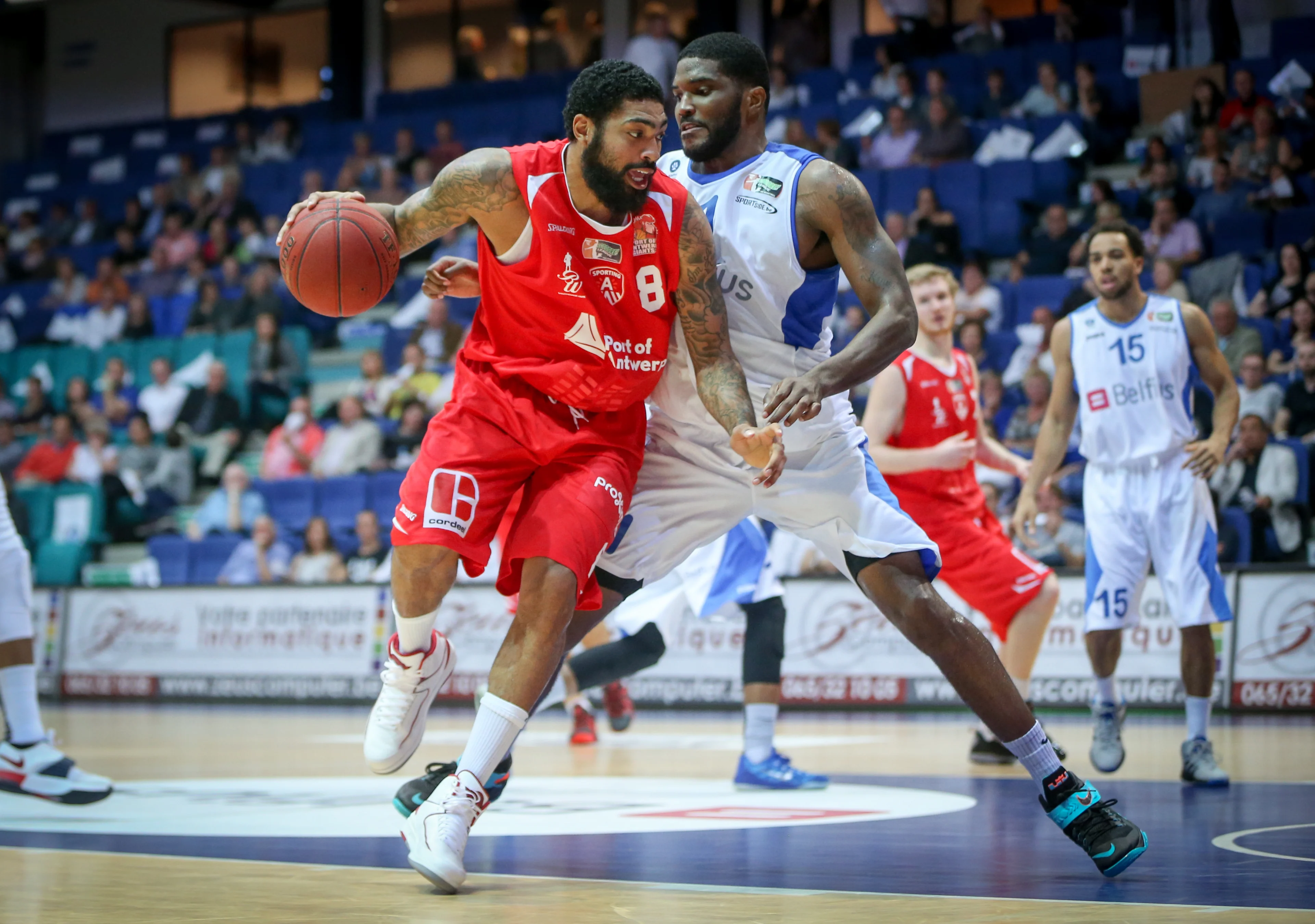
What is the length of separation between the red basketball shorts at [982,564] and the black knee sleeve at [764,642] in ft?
2.98

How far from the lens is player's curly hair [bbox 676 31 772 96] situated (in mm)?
4207

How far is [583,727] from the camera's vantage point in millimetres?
7691

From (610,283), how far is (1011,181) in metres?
10.6

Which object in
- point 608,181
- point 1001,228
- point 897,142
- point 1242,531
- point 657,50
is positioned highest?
point 657,50

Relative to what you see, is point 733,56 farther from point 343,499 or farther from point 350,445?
point 350,445

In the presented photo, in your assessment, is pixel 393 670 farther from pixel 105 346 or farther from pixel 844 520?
pixel 105 346

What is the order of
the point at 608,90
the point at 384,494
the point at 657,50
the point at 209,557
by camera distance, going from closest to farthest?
the point at 608,90
the point at 384,494
the point at 209,557
the point at 657,50

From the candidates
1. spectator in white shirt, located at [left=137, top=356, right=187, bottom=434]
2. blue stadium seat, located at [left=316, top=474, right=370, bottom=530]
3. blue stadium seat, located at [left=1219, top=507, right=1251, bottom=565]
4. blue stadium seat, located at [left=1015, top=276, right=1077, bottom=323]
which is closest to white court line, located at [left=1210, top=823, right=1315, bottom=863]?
blue stadium seat, located at [left=1219, top=507, right=1251, bottom=565]

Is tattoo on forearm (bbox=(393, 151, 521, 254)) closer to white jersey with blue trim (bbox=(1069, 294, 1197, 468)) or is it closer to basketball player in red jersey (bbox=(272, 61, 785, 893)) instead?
basketball player in red jersey (bbox=(272, 61, 785, 893))

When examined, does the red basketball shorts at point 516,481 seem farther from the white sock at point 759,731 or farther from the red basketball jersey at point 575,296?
the white sock at point 759,731

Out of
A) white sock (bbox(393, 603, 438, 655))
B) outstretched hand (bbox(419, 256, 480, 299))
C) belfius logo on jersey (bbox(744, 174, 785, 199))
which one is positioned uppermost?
belfius logo on jersey (bbox(744, 174, 785, 199))

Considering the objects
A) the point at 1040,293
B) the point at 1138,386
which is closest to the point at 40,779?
the point at 1138,386

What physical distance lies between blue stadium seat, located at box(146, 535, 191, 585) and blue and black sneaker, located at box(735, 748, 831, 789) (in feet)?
30.4

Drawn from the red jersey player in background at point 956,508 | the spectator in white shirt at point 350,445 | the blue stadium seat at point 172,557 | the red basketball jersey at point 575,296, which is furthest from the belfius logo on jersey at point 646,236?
the blue stadium seat at point 172,557
